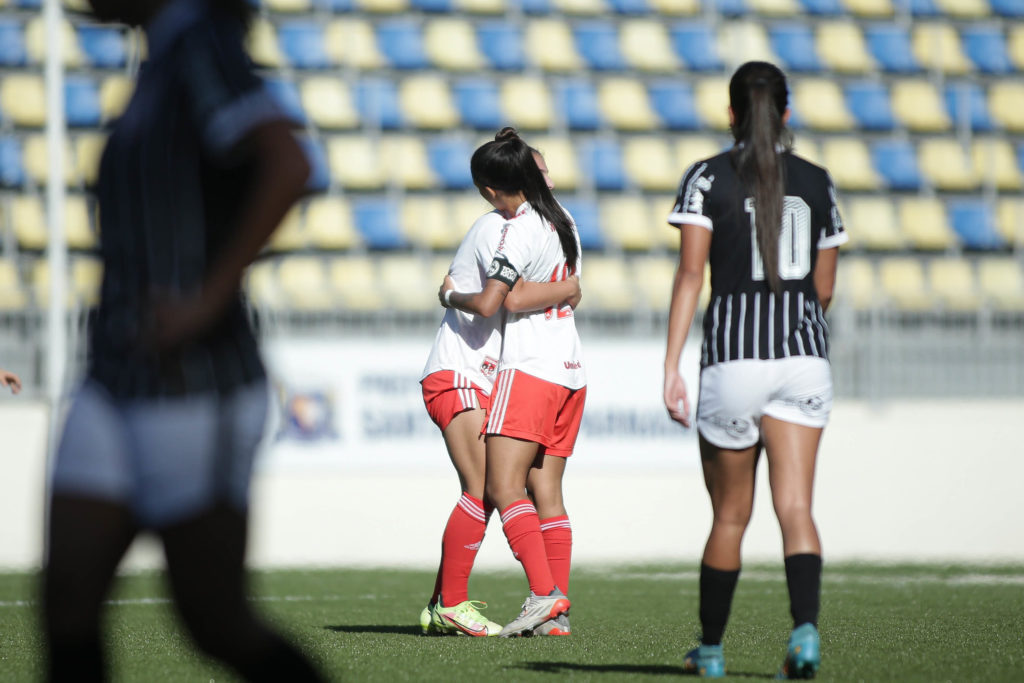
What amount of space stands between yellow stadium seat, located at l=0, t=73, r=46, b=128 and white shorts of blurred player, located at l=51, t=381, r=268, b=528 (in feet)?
40.4

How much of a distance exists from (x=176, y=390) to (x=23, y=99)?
12.5 meters

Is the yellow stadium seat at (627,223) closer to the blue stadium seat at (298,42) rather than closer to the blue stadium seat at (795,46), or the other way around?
the blue stadium seat at (795,46)

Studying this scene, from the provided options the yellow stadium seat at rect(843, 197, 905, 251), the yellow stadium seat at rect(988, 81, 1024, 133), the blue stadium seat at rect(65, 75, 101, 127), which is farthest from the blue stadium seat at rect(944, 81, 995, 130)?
the blue stadium seat at rect(65, 75, 101, 127)

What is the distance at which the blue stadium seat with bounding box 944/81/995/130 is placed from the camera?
15.7m

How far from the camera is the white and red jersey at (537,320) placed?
16.6 feet

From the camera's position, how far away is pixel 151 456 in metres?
2.28

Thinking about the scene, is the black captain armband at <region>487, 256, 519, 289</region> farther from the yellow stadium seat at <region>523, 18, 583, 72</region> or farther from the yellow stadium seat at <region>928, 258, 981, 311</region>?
the yellow stadium seat at <region>928, 258, 981, 311</region>

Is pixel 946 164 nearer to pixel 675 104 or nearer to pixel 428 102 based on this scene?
pixel 675 104

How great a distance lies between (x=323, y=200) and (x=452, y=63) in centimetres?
206

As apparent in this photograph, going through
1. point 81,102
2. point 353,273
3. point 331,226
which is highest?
point 81,102

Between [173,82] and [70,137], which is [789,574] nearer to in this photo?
[173,82]

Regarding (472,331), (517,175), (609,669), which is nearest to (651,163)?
(472,331)

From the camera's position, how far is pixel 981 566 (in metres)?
9.84

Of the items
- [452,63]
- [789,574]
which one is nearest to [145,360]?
[789,574]
